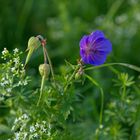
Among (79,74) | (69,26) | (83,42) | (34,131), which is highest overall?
(69,26)

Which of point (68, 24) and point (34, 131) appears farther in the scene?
point (68, 24)

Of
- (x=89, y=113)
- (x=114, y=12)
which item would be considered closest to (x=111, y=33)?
(x=114, y=12)

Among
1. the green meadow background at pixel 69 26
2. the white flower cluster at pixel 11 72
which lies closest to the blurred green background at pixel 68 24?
the green meadow background at pixel 69 26

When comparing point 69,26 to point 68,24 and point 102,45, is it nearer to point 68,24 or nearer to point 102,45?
point 68,24

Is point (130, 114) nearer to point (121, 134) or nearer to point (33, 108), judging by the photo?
point (121, 134)

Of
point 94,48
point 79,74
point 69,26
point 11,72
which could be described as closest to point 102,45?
point 94,48

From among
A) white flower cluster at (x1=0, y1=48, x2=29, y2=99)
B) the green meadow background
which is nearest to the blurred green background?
the green meadow background
